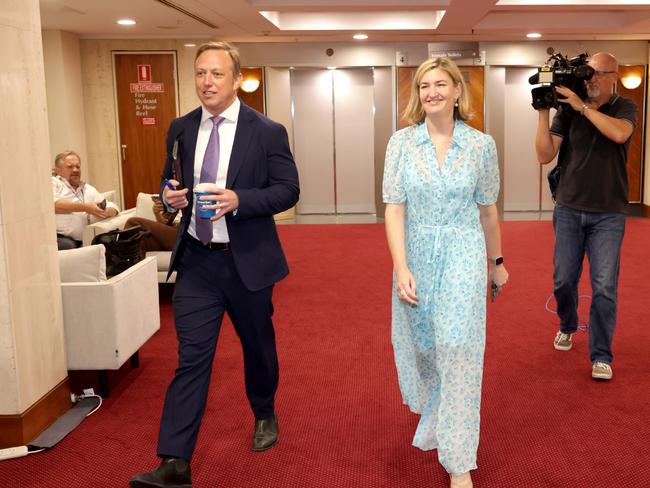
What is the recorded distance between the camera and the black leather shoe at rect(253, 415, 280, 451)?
3.45m

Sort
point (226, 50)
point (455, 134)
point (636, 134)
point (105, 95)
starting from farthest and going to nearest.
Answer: point (636, 134)
point (105, 95)
point (226, 50)
point (455, 134)

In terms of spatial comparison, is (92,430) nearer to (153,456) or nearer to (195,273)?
(153,456)

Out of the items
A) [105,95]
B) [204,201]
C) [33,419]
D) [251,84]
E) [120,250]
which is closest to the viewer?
[204,201]

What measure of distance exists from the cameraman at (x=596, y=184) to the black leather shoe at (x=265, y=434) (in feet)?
6.35

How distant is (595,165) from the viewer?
168 inches

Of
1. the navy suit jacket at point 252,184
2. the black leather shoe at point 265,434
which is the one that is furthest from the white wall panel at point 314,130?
the navy suit jacket at point 252,184

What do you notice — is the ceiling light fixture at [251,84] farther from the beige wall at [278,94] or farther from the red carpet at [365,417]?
the red carpet at [365,417]

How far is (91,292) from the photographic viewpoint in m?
4.11

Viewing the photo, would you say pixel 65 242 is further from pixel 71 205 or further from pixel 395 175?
pixel 395 175

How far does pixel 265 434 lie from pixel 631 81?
1069 centimetres

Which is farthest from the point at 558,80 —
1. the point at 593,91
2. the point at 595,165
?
the point at 595,165

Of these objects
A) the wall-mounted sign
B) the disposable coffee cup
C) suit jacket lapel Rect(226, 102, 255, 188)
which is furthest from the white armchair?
the wall-mounted sign

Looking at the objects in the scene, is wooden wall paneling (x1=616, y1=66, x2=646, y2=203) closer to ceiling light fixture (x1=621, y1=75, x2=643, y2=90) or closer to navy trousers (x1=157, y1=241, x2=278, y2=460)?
ceiling light fixture (x1=621, y1=75, x2=643, y2=90)

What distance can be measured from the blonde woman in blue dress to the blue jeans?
148cm
